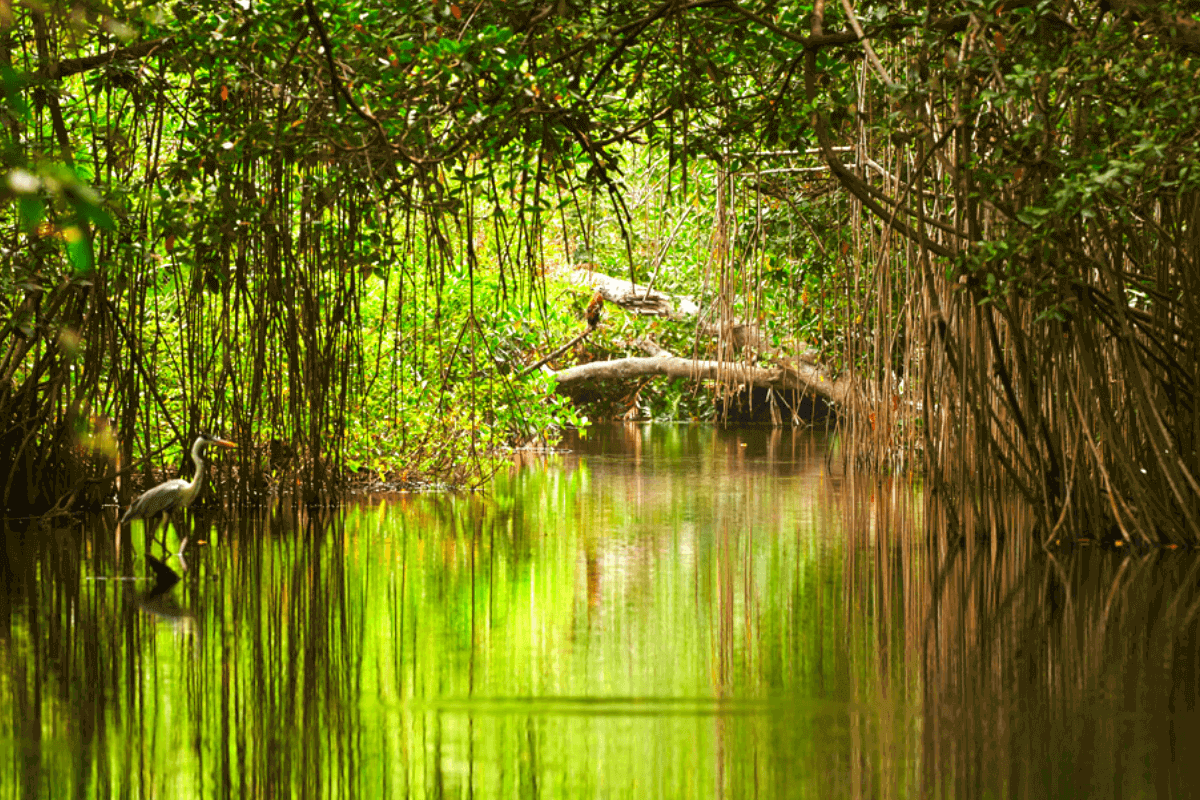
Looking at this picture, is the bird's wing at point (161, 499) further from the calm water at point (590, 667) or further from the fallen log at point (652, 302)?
the fallen log at point (652, 302)

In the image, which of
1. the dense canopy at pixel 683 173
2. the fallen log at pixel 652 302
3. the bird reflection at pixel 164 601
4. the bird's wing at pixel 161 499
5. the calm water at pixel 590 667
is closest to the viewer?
the calm water at pixel 590 667

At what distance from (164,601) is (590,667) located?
5.86 ft

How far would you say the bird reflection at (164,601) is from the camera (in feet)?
15.2

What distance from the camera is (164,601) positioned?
4.98 m

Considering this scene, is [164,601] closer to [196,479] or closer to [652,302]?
[196,479]

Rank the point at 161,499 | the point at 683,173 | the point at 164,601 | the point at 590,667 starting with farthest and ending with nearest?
the point at 161,499, the point at 683,173, the point at 164,601, the point at 590,667

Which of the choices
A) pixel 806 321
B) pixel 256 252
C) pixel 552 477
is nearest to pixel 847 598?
pixel 256 252

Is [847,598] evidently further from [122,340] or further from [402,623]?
[122,340]

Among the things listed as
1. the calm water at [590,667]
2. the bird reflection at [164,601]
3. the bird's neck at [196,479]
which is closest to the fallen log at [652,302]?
the calm water at [590,667]

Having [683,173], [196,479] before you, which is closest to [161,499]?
[196,479]

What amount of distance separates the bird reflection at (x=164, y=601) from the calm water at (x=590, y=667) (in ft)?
0.08

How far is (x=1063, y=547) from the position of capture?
613 cm

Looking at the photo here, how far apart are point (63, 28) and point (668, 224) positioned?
9725mm

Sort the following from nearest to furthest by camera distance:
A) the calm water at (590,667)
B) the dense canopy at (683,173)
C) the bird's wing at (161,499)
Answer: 1. the calm water at (590,667)
2. the dense canopy at (683,173)
3. the bird's wing at (161,499)
